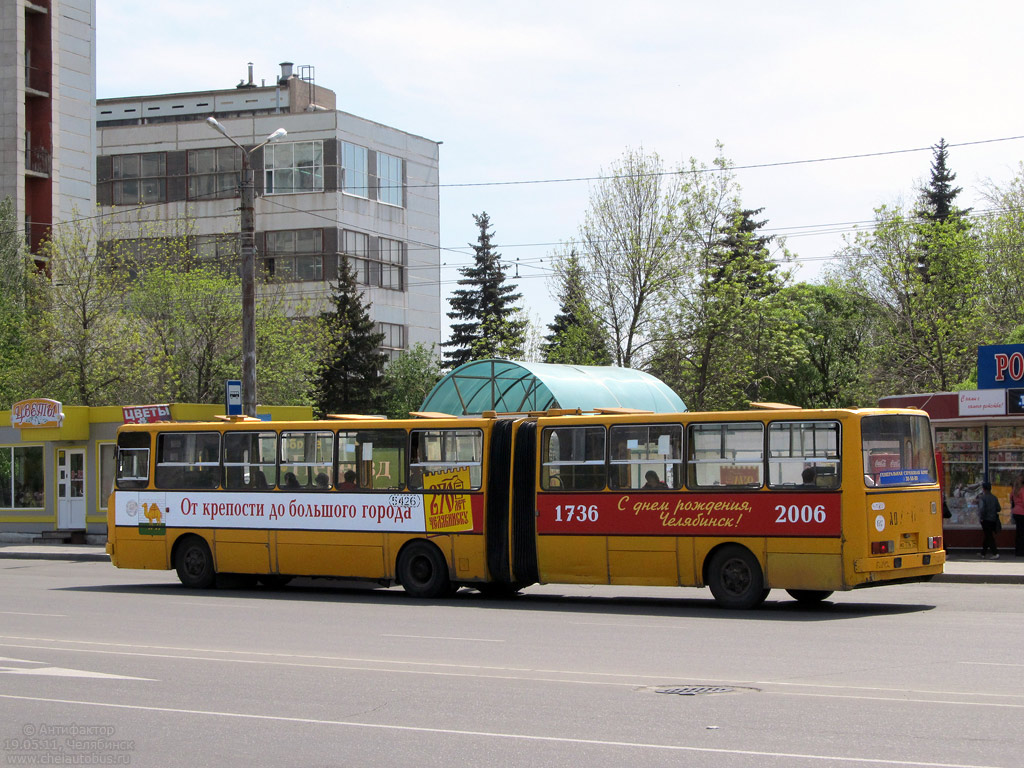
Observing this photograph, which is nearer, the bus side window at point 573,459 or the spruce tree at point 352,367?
the bus side window at point 573,459

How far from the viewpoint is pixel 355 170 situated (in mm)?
67438

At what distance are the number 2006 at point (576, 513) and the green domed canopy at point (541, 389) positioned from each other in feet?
45.3

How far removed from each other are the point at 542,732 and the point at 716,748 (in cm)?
122

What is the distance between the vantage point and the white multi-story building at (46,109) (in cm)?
6412

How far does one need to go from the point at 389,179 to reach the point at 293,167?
558 centimetres

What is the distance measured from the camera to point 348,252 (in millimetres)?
66750

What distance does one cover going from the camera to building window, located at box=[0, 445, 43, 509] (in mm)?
36188

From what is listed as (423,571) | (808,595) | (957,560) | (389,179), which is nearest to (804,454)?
(808,595)

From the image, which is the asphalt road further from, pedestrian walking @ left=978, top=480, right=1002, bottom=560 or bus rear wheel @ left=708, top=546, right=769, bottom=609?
pedestrian walking @ left=978, top=480, right=1002, bottom=560

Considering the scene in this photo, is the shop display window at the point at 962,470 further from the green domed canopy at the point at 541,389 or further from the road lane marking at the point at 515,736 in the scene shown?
the road lane marking at the point at 515,736

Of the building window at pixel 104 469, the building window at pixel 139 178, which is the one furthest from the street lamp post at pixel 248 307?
the building window at pixel 139 178

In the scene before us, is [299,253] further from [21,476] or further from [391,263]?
[21,476]

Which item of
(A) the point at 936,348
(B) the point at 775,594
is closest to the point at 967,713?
(B) the point at 775,594

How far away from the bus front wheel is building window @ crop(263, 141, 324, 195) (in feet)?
151
